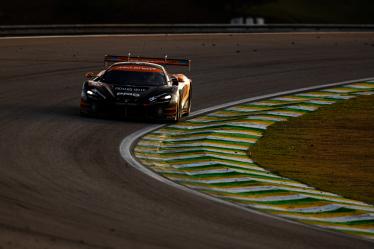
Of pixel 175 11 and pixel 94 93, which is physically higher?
pixel 94 93

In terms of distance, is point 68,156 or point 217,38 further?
point 217,38

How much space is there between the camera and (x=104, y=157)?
1681 cm

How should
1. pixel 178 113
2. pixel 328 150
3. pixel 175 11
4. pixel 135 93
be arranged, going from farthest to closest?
pixel 175 11
pixel 178 113
pixel 135 93
pixel 328 150

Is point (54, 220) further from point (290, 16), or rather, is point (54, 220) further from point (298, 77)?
point (290, 16)

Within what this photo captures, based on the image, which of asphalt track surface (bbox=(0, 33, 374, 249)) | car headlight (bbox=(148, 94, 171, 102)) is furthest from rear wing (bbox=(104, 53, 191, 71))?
car headlight (bbox=(148, 94, 171, 102))

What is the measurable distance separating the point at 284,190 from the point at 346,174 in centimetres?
240

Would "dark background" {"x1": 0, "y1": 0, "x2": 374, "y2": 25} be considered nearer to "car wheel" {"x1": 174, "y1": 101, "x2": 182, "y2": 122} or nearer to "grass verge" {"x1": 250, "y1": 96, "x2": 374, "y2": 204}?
"grass verge" {"x1": 250, "y1": 96, "x2": 374, "y2": 204}

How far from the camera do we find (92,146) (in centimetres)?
1789

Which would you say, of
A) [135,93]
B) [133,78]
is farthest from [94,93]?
[133,78]

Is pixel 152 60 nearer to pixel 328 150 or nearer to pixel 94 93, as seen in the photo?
pixel 94 93

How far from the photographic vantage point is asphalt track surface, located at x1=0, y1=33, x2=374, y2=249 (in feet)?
36.5

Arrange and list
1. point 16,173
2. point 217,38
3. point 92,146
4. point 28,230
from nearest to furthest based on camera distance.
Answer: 1. point 28,230
2. point 16,173
3. point 92,146
4. point 217,38

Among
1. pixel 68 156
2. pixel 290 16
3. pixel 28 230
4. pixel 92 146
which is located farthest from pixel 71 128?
pixel 290 16

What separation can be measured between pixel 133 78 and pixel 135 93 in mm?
863
